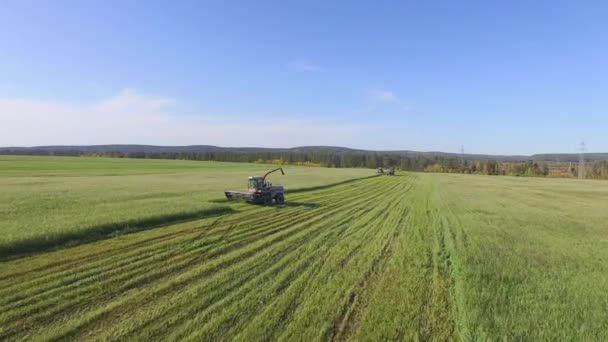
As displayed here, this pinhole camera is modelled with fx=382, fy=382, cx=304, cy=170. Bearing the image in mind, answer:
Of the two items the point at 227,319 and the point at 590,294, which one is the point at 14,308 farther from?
the point at 590,294

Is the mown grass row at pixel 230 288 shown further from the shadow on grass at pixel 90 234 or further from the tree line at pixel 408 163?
the tree line at pixel 408 163

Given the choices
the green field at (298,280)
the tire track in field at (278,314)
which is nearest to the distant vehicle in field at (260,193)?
the green field at (298,280)

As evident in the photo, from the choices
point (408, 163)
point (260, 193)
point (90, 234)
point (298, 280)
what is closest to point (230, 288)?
point (298, 280)

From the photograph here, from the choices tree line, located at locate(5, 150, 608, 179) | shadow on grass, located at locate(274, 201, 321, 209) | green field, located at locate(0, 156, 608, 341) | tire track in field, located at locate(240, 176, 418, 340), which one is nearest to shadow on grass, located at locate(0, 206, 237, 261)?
green field, located at locate(0, 156, 608, 341)

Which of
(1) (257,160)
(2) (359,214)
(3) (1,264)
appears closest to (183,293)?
(3) (1,264)

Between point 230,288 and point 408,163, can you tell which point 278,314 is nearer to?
point 230,288
